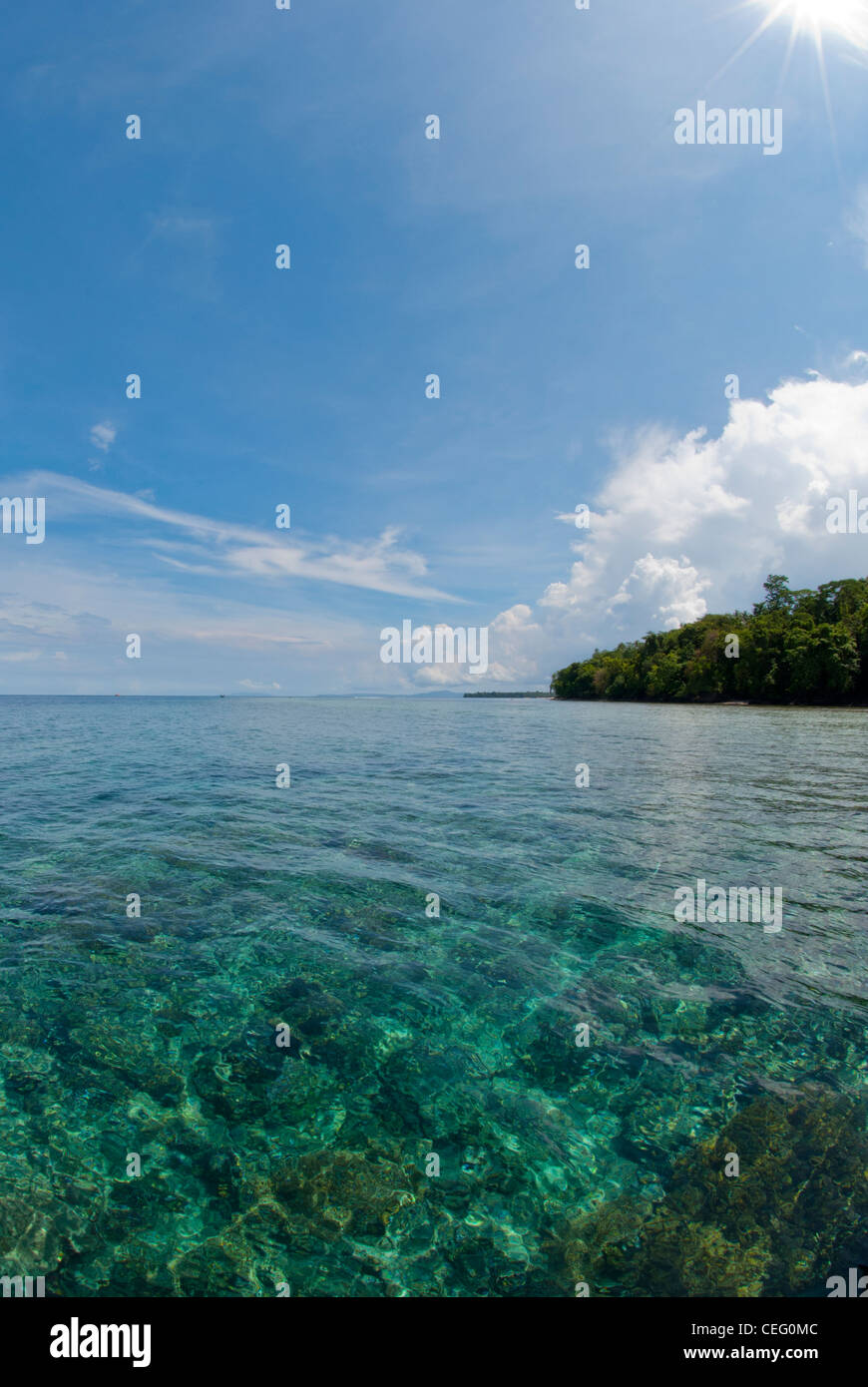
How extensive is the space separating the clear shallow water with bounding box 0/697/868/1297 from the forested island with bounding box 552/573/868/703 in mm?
88263

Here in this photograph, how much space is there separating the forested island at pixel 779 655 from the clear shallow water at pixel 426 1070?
8826cm

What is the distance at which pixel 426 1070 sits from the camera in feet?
24.5

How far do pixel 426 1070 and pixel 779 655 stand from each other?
140 metres

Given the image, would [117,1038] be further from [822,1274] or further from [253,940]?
[822,1274]

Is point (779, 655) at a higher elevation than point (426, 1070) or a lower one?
higher

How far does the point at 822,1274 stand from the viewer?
4949 mm

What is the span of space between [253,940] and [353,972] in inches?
98.8

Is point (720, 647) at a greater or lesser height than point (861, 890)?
greater

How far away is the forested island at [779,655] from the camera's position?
10906 cm

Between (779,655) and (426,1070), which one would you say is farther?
(779,655)

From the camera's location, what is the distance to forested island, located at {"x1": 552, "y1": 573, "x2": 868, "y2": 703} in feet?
358
